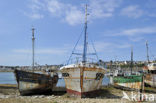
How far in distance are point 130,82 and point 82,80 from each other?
11.6 meters

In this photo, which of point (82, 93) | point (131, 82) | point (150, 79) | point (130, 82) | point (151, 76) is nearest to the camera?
point (82, 93)

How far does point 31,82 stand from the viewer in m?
22.1

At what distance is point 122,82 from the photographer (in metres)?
29.2

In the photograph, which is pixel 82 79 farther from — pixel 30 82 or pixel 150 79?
pixel 150 79

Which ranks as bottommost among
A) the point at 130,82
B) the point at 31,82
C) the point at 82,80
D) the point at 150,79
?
the point at 150,79

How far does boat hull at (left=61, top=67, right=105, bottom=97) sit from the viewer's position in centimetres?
1850

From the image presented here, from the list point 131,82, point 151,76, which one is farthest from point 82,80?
point 151,76

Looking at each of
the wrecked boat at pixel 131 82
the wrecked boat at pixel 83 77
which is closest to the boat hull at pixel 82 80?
the wrecked boat at pixel 83 77

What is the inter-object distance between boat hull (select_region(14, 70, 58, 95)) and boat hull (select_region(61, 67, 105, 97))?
14.2ft

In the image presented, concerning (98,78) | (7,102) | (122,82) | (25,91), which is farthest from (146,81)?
(7,102)

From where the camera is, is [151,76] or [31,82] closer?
[31,82]

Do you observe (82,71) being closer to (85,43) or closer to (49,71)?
(85,43)

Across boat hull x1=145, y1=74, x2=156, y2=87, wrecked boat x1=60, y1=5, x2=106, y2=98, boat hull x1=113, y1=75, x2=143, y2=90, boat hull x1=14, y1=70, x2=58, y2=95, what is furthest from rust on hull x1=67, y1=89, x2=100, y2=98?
boat hull x1=145, y1=74, x2=156, y2=87

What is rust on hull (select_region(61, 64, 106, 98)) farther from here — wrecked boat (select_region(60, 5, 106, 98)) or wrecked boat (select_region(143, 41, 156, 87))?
wrecked boat (select_region(143, 41, 156, 87))
